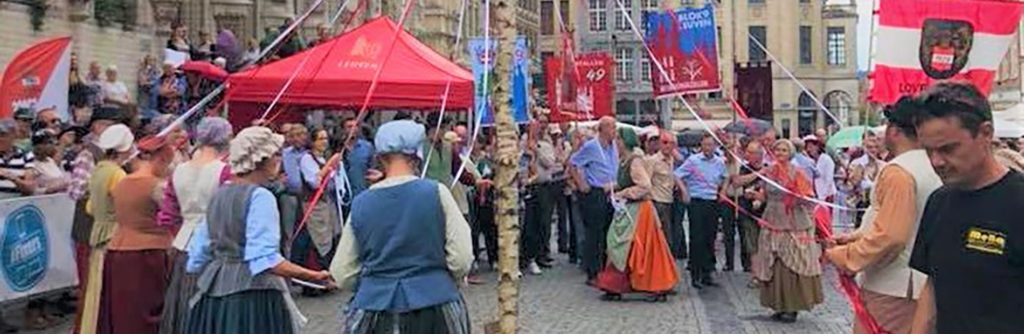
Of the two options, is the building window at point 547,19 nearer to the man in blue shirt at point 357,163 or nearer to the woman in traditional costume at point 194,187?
the man in blue shirt at point 357,163

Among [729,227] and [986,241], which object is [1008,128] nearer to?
[729,227]

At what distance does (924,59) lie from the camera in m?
9.50

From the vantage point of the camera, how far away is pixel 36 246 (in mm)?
11375

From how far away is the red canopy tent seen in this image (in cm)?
1505

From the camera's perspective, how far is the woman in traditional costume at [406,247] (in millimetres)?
6207

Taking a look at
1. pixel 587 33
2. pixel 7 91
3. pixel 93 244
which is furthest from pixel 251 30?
pixel 587 33

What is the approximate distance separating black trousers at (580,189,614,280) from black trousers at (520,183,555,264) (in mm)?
1672

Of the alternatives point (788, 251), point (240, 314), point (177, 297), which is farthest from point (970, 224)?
point (788, 251)

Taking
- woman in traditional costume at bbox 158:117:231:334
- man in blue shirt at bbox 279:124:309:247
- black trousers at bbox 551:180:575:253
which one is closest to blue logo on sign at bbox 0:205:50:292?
man in blue shirt at bbox 279:124:309:247

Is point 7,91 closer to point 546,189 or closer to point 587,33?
point 546,189

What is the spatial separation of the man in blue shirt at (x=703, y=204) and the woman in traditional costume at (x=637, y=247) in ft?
4.93

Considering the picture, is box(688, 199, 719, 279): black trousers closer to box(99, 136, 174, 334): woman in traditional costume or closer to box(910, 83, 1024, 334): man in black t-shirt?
box(99, 136, 174, 334): woman in traditional costume

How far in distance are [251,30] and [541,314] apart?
16215 millimetres

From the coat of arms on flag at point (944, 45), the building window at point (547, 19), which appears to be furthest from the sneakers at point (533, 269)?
the building window at point (547, 19)
